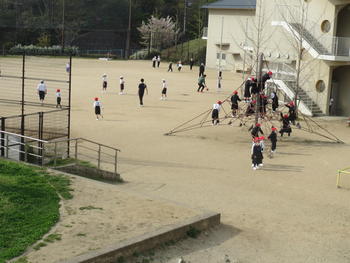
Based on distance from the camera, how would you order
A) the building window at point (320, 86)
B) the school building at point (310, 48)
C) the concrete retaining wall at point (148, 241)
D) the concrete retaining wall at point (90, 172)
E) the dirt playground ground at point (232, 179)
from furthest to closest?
the building window at point (320, 86) → the school building at point (310, 48) → the concrete retaining wall at point (90, 172) → the dirt playground ground at point (232, 179) → the concrete retaining wall at point (148, 241)

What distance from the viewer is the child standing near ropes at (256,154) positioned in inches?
834

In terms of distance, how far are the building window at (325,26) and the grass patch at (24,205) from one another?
24.5 metres

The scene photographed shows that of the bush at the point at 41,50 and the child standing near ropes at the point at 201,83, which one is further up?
the bush at the point at 41,50

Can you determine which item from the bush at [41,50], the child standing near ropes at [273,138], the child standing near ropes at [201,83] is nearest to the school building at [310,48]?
the child standing near ropes at [201,83]

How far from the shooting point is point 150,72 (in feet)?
180

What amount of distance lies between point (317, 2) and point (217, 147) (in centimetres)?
1579

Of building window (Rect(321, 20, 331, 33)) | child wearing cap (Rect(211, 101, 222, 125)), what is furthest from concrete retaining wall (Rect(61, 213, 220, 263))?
building window (Rect(321, 20, 331, 33))

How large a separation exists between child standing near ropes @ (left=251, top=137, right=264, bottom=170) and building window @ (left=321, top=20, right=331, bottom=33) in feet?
55.3

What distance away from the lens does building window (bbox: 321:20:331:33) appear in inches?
1404

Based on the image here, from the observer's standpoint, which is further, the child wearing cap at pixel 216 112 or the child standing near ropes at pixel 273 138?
the child wearing cap at pixel 216 112

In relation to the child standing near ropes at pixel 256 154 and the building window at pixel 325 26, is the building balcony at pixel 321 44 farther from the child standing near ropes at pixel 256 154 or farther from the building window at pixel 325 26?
the child standing near ropes at pixel 256 154

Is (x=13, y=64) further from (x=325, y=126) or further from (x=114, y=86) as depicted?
(x=325, y=126)

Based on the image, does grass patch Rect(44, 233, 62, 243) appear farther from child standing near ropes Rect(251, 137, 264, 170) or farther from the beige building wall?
the beige building wall

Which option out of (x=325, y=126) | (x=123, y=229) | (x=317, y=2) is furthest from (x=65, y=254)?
(x=317, y=2)
